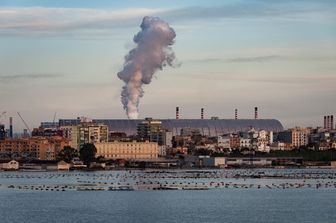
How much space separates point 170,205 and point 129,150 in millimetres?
88867

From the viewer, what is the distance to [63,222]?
4312 centimetres

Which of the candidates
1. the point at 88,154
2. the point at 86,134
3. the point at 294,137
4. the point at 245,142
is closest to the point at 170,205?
the point at 88,154

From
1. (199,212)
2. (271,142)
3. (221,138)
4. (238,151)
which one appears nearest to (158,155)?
(238,151)

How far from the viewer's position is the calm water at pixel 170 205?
148ft

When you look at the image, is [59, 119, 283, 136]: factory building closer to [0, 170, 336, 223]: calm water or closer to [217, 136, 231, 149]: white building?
[217, 136, 231, 149]: white building

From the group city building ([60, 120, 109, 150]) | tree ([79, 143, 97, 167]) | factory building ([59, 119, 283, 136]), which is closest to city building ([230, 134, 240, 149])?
factory building ([59, 119, 283, 136])

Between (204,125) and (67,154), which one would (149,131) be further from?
(204,125)

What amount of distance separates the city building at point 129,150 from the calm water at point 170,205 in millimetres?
74154

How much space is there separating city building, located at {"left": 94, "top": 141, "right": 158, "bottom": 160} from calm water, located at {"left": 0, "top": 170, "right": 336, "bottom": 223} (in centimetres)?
7415

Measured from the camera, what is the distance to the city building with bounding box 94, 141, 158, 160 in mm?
140000

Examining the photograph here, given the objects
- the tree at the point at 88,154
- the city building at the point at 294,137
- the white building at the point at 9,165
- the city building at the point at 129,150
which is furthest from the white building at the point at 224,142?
the white building at the point at 9,165

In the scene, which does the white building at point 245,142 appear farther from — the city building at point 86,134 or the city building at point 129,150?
the city building at point 129,150

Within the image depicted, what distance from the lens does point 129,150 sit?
140500 mm

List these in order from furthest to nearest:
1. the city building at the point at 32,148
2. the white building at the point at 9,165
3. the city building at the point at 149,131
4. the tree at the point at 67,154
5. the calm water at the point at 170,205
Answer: the city building at the point at 149,131, the city building at the point at 32,148, the tree at the point at 67,154, the white building at the point at 9,165, the calm water at the point at 170,205
